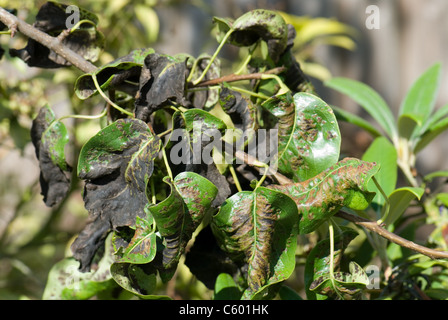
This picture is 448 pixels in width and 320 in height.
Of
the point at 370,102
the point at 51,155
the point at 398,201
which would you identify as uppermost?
the point at 370,102

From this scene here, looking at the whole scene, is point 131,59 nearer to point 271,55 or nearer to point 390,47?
point 271,55

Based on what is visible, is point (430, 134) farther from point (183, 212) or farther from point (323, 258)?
point (183, 212)

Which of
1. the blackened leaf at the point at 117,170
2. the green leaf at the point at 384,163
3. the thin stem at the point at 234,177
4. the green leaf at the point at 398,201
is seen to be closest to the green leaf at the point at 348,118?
the green leaf at the point at 384,163

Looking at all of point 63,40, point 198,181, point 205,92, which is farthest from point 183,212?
point 63,40

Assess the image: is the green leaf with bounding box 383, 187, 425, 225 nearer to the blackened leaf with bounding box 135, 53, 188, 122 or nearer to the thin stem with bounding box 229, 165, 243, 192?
the thin stem with bounding box 229, 165, 243, 192
